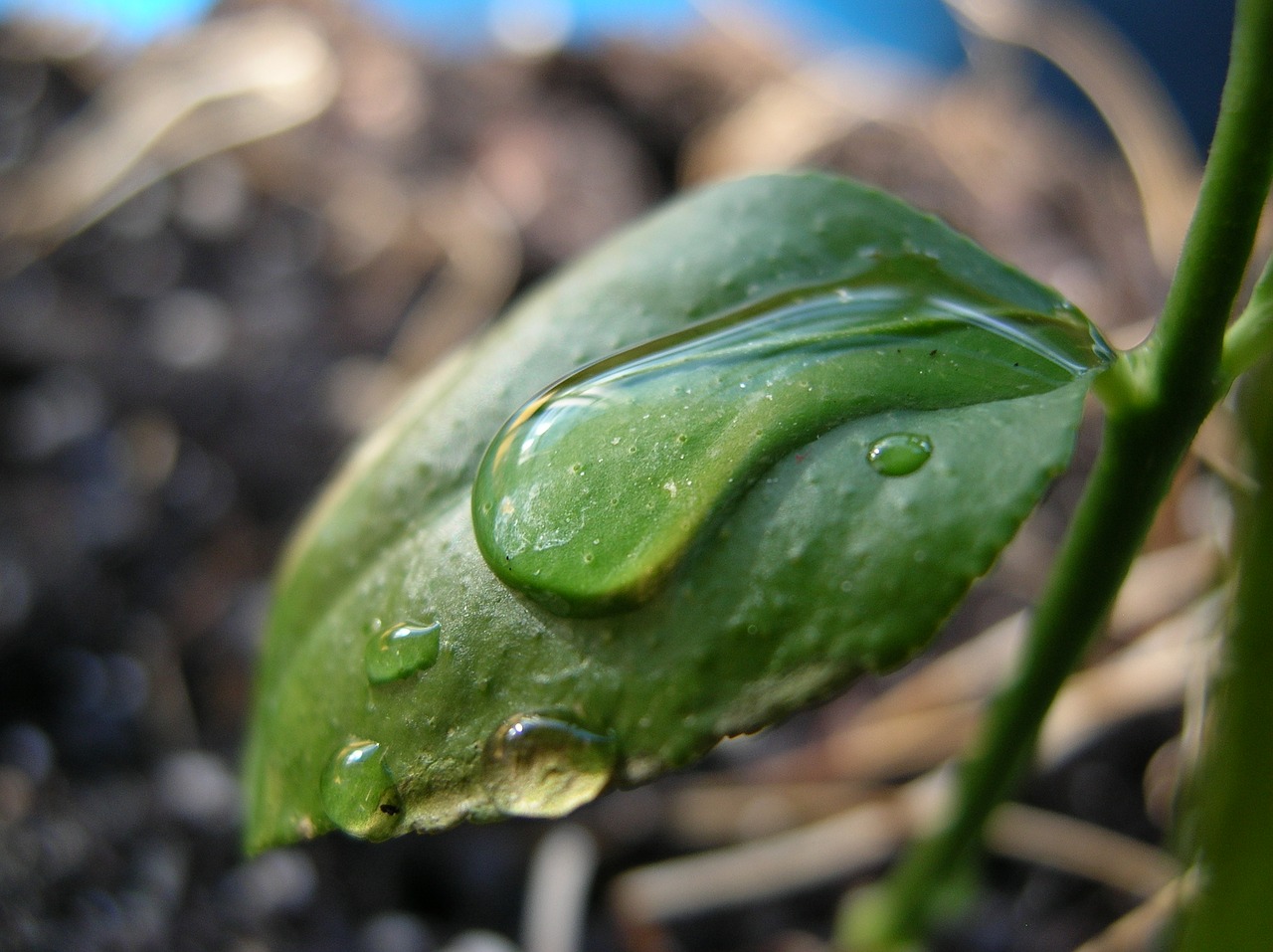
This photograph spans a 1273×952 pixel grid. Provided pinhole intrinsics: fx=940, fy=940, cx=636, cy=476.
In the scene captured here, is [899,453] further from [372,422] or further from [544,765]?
[372,422]

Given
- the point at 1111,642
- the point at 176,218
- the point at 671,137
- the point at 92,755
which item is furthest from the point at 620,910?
the point at 671,137

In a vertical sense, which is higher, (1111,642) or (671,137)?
(671,137)

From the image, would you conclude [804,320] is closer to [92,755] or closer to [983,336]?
[983,336]

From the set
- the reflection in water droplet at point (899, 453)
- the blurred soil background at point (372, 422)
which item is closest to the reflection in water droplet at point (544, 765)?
the reflection in water droplet at point (899, 453)

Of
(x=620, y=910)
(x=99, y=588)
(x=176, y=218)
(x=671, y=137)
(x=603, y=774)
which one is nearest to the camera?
(x=603, y=774)

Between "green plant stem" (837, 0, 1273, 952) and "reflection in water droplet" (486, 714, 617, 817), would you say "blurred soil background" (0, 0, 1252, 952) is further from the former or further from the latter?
"reflection in water droplet" (486, 714, 617, 817)

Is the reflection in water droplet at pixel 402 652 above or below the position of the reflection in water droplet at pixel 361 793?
above

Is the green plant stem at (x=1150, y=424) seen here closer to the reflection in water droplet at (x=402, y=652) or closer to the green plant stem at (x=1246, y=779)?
the green plant stem at (x=1246, y=779)

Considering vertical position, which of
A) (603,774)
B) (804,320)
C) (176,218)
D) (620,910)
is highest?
(804,320)
